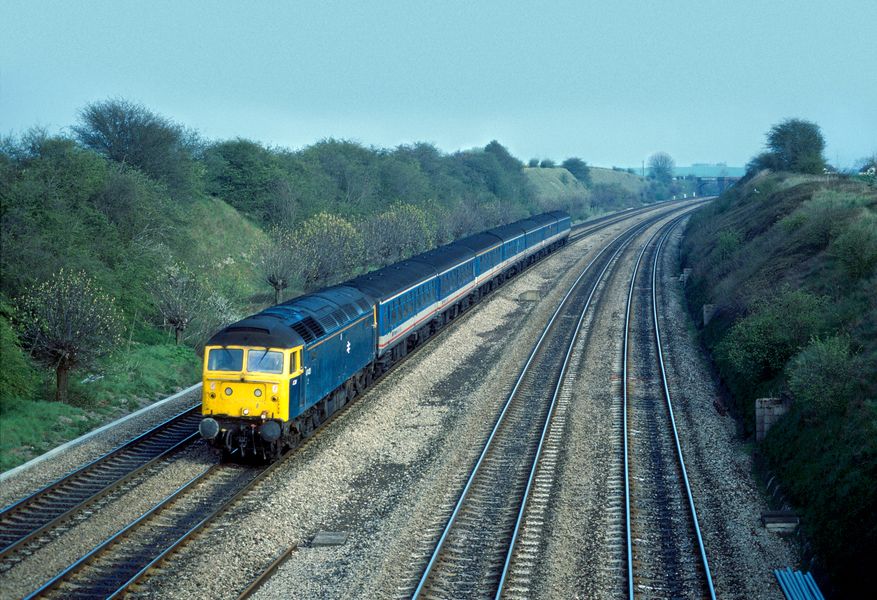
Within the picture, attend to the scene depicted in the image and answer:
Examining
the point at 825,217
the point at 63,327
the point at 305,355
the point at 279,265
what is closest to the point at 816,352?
the point at 305,355

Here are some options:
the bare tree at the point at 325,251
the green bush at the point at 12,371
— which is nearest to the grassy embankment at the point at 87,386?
the green bush at the point at 12,371

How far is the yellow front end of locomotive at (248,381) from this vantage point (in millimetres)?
17422

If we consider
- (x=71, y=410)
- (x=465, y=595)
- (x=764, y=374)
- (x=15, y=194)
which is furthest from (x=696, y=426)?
(x=15, y=194)

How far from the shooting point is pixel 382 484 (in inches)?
696

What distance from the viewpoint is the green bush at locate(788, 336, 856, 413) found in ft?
Result: 57.8

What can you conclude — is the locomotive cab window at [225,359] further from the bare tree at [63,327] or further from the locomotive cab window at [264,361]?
the bare tree at [63,327]

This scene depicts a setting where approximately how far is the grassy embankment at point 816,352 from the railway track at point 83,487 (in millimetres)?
14095

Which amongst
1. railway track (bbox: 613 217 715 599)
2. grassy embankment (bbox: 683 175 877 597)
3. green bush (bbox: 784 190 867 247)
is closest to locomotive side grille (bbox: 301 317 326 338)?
railway track (bbox: 613 217 715 599)

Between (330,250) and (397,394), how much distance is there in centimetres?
2092

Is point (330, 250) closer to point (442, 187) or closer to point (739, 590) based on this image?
point (739, 590)

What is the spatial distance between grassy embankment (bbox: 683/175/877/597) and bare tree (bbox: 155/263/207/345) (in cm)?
2009

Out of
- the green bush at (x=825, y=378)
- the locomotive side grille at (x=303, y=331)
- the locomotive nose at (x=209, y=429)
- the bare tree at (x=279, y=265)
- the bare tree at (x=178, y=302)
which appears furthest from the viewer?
the bare tree at (x=279, y=265)

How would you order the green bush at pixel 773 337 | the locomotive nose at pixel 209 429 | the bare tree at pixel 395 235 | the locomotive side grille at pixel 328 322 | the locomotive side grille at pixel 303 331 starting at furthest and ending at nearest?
the bare tree at pixel 395 235 → the green bush at pixel 773 337 → the locomotive side grille at pixel 328 322 → the locomotive side grille at pixel 303 331 → the locomotive nose at pixel 209 429

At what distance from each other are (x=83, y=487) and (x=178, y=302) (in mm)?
14033
